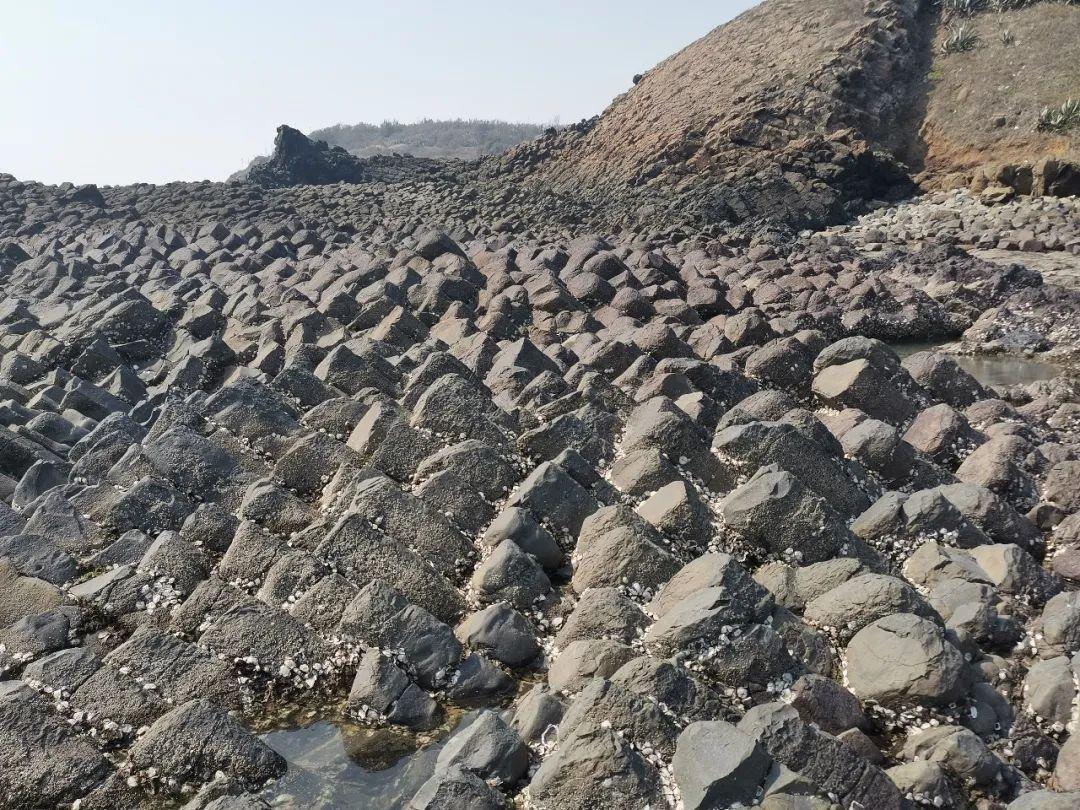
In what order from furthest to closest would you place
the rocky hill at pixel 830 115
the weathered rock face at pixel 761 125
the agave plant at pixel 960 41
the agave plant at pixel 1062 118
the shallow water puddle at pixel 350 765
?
the agave plant at pixel 960 41
the agave plant at pixel 1062 118
the rocky hill at pixel 830 115
the weathered rock face at pixel 761 125
the shallow water puddle at pixel 350 765

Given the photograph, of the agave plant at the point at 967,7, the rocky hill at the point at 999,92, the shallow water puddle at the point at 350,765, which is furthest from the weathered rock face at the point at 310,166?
the shallow water puddle at the point at 350,765

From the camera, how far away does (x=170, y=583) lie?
7.11 metres

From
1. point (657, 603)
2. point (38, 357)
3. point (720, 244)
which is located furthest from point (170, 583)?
point (720, 244)

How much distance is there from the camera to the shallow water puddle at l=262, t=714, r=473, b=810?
552 cm

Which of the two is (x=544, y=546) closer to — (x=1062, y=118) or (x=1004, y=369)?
(x=1004, y=369)

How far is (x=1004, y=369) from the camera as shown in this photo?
14.9m

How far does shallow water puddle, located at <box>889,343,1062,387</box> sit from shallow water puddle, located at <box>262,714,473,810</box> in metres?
10.8

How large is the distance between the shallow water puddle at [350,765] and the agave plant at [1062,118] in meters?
31.6

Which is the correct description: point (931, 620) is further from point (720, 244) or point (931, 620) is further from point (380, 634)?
point (720, 244)

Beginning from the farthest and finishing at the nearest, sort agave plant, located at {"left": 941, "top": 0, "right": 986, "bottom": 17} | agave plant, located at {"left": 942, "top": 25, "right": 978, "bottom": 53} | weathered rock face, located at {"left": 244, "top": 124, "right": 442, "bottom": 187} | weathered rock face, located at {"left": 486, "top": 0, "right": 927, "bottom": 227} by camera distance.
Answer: weathered rock face, located at {"left": 244, "top": 124, "right": 442, "bottom": 187}, agave plant, located at {"left": 941, "top": 0, "right": 986, "bottom": 17}, agave plant, located at {"left": 942, "top": 25, "right": 978, "bottom": 53}, weathered rock face, located at {"left": 486, "top": 0, "right": 927, "bottom": 227}

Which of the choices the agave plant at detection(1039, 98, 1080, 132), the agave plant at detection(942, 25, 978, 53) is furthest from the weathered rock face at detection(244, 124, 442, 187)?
the agave plant at detection(1039, 98, 1080, 132)

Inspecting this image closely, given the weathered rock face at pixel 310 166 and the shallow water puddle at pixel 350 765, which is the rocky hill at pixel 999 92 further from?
the shallow water puddle at pixel 350 765

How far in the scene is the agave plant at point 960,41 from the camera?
37.6 metres

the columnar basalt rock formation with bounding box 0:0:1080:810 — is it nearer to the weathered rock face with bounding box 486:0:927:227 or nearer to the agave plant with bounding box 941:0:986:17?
the weathered rock face with bounding box 486:0:927:227
